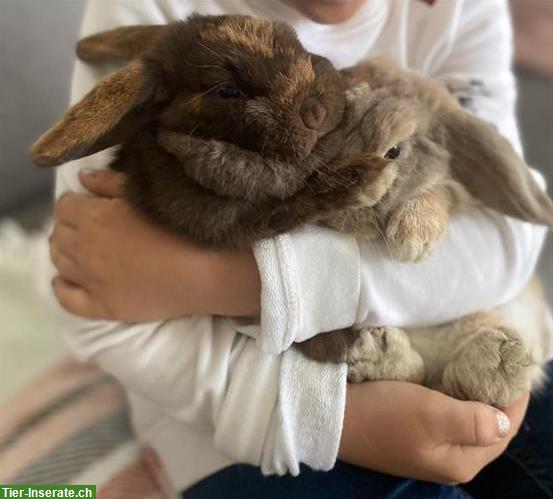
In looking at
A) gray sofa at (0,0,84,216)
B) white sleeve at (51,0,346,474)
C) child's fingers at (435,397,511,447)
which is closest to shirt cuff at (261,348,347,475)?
white sleeve at (51,0,346,474)

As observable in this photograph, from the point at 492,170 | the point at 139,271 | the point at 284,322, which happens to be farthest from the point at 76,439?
the point at 492,170

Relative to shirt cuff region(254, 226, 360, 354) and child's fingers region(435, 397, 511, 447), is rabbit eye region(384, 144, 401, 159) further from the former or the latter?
child's fingers region(435, 397, 511, 447)

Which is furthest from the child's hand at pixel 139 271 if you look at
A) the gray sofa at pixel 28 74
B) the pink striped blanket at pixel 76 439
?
the gray sofa at pixel 28 74

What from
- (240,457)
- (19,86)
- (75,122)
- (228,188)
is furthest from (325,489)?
(19,86)

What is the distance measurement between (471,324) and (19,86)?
2.66 ft

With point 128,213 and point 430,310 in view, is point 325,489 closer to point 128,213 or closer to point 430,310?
point 430,310

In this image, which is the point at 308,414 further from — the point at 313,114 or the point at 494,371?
the point at 313,114

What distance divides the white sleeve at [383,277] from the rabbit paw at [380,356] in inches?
0.6

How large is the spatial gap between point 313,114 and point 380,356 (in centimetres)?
27

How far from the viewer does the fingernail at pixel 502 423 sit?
0.64 metres

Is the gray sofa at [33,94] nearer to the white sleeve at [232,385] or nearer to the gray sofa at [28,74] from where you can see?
the gray sofa at [28,74]

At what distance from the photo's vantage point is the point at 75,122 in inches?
21.7

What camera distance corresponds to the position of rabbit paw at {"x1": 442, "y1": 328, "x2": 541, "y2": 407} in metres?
0.63

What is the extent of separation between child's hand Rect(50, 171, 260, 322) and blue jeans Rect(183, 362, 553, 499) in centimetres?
20
